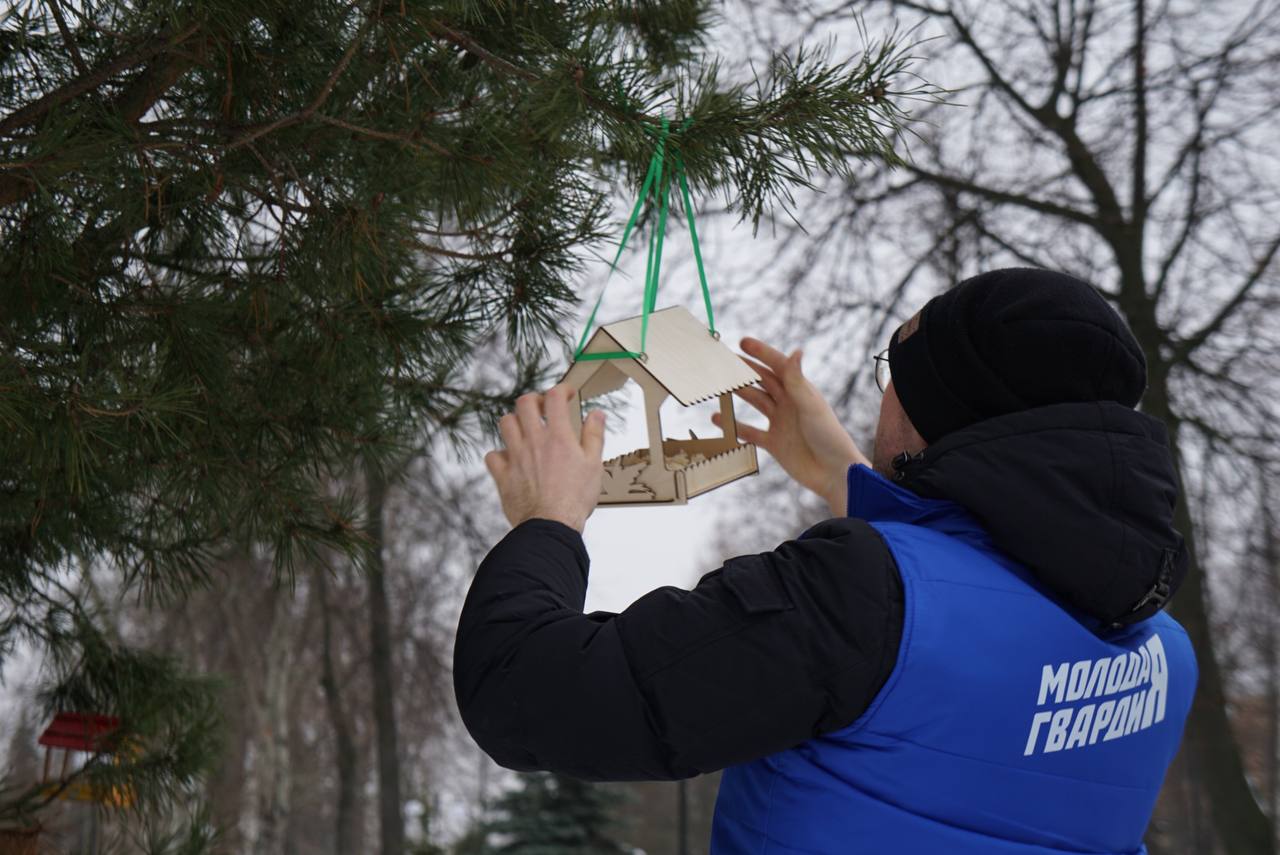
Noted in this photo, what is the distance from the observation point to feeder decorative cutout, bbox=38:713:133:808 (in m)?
2.59

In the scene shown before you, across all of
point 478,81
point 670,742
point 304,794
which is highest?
point 304,794

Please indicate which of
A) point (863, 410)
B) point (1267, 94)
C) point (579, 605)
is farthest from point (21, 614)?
point (1267, 94)

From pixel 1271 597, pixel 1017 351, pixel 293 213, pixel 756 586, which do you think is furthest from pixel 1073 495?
pixel 1271 597

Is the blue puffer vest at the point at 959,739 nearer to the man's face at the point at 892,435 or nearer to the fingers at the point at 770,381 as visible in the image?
the man's face at the point at 892,435

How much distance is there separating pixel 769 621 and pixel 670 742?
177 millimetres

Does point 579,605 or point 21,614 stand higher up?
Answer: point 21,614

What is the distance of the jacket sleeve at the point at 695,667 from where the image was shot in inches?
47.7

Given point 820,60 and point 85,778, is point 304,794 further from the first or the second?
point 820,60

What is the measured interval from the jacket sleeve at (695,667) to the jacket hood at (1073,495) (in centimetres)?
17

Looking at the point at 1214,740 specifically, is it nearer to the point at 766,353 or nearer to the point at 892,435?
the point at 766,353

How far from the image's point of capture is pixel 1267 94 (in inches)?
243

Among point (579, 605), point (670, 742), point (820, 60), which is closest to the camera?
point (670, 742)

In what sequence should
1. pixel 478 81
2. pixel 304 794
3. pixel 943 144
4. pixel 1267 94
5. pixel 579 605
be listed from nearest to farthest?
pixel 579 605
pixel 478 81
pixel 1267 94
pixel 943 144
pixel 304 794

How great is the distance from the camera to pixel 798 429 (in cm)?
213
